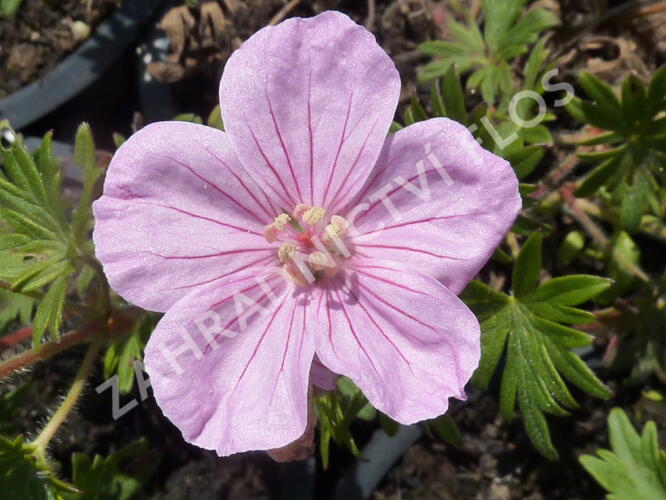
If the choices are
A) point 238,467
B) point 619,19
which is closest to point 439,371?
point 238,467

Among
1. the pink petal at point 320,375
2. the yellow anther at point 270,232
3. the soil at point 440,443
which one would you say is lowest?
the soil at point 440,443

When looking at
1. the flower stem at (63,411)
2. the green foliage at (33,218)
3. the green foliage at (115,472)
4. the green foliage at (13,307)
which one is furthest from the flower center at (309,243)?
the green foliage at (13,307)

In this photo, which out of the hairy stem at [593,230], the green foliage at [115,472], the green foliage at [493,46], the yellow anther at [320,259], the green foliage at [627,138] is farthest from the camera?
the hairy stem at [593,230]

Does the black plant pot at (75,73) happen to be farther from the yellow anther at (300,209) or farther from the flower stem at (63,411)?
the yellow anther at (300,209)

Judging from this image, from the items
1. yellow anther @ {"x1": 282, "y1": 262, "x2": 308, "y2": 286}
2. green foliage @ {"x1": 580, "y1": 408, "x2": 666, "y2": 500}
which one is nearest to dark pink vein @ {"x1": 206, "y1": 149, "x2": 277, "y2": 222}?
yellow anther @ {"x1": 282, "y1": 262, "x2": 308, "y2": 286}

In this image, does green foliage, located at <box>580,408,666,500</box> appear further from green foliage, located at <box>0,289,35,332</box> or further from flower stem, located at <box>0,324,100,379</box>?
green foliage, located at <box>0,289,35,332</box>

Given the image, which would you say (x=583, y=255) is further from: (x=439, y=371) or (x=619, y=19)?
(x=439, y=371)
